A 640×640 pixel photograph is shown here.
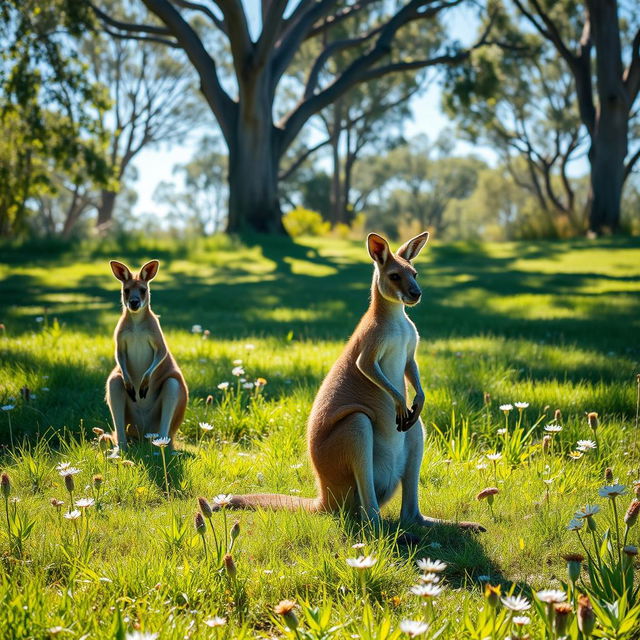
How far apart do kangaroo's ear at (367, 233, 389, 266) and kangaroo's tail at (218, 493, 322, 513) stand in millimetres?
1277

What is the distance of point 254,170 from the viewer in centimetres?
1894

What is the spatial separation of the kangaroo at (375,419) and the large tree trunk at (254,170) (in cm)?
1566

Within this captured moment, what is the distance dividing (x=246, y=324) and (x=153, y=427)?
4.58m

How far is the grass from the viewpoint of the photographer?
259 centimetres

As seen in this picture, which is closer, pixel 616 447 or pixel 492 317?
pixel 616 447

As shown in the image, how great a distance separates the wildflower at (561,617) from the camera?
181 cm

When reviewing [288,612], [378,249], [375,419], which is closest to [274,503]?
[375,419]

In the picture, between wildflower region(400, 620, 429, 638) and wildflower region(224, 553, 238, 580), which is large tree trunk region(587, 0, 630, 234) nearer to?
wildflower region(224, 553, 238, 580)

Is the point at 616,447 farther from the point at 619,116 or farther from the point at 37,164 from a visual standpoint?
the point at 37,164

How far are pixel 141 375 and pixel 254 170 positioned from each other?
49.1 ft

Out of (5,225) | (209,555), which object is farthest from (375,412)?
(5,225)

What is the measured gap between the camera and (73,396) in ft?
18.4

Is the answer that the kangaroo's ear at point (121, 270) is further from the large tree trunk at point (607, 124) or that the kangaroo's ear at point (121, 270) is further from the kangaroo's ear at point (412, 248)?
the large tree trunk at point (607, 124)

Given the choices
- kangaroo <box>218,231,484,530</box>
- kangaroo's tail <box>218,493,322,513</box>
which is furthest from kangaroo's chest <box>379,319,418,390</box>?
kangaroo's tail <box>218,493,322,513</box>
